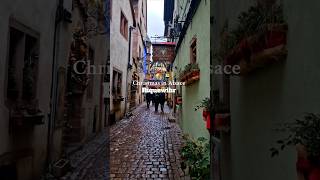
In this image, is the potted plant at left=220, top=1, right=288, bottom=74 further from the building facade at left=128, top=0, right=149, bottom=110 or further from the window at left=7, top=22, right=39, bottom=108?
the building facade at left=128, top=0, right=149, bottom=110

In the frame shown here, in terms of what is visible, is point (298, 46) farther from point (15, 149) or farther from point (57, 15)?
point (57, 15)

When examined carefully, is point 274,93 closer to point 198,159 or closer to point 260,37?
point 260,37

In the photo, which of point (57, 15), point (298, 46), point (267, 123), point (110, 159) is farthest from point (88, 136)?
point (298, 46)

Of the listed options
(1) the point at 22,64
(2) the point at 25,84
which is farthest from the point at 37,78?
(1) the point at 22,64

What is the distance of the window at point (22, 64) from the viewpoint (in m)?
4.93

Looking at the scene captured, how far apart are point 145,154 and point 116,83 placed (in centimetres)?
780

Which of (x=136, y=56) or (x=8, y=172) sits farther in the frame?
(x=136, y=56)

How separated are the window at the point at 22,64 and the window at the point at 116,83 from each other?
362 inches

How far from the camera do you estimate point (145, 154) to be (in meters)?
8.13

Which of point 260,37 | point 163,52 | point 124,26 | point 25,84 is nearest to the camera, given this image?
point 260,37

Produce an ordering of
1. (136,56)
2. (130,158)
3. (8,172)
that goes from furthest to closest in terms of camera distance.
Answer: (136,56) < (130,158) < (8,172)

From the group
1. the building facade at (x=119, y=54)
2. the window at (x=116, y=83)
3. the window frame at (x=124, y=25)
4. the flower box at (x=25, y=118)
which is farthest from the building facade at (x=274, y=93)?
the window frame at (x=124, y=25)

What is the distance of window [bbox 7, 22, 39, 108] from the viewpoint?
4.93m

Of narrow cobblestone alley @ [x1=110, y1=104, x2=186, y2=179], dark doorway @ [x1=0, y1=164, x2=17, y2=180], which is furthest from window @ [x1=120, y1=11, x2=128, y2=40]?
dark doorway @ [x1=0, y1=164, x2=17, y2=180]
